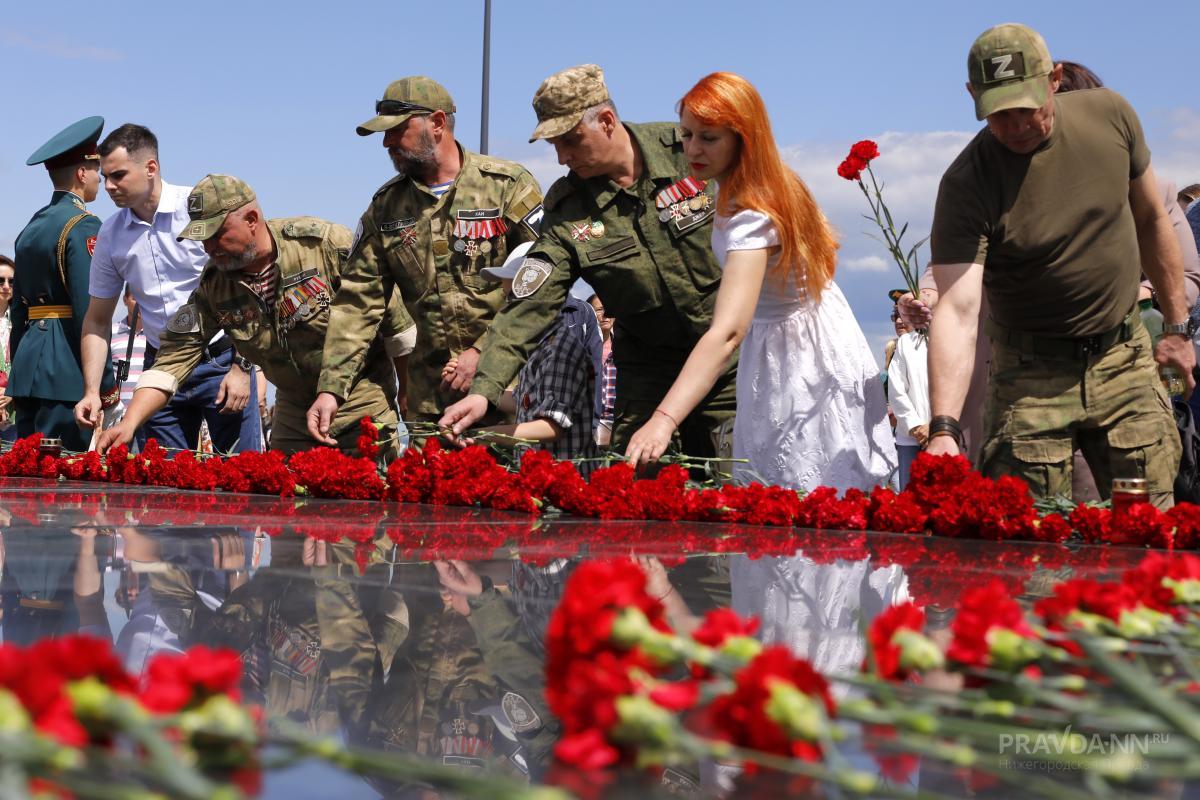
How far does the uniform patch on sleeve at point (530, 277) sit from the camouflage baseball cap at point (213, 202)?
190 cm

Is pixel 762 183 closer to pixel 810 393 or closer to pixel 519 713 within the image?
pixel 810 393

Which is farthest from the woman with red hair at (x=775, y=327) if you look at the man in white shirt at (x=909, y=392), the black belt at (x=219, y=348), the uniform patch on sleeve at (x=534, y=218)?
the black belt at (x=219, y=348)

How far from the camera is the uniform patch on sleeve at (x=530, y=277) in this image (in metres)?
5.27

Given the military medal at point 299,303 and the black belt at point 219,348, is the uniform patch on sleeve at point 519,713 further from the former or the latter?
the black belt at point 219,348

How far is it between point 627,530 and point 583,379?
5.47 ft

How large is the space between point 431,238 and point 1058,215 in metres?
2.99

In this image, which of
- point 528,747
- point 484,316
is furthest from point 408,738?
point 484,316

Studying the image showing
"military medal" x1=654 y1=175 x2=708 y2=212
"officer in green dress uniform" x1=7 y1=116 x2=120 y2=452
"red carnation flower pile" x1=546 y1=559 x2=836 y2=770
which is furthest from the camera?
"officer in green dress uniform" x1=7 y1=116 x2=120 y2=452

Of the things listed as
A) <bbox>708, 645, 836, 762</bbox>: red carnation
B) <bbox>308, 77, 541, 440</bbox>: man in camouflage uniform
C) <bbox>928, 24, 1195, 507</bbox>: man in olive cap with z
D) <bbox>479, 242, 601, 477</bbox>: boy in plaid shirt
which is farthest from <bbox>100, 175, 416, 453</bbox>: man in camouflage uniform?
<bbox>708, 645, 836, 762</bbox>: red carnation

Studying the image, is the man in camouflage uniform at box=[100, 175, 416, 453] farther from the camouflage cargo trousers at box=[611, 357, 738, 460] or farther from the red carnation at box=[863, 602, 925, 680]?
the red carnation at box=[863, 602, 925, 680]

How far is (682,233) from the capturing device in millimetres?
5398

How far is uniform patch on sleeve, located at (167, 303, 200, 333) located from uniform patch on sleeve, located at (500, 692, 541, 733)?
5506mm

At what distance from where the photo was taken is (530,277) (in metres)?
5.28

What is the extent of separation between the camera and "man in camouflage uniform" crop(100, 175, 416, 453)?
674cm
